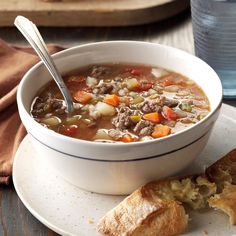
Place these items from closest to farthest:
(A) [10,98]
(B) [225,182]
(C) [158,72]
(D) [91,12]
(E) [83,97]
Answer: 1. (B) [225,182]
2. (E) [83,97]
3. (C) [158,72]
4. (A) [10,98]
5. (D) [91,12]

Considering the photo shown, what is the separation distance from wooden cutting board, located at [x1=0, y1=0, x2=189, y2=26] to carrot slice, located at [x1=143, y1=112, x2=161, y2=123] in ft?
4.08

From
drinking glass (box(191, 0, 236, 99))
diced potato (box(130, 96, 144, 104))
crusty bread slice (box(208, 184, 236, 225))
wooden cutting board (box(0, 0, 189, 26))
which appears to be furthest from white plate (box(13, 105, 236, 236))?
wooden cutting board (box(0, 0, 189, 26))

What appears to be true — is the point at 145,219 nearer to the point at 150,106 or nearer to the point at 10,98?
the point at 150,106

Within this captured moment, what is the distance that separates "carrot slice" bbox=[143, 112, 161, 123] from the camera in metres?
1.96

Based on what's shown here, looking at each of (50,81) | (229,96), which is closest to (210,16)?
(229,96)

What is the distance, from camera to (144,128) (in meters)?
1.91

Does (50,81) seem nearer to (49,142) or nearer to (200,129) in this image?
(49,142)

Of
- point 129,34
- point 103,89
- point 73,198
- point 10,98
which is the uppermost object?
point 103,89

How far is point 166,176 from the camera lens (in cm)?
188

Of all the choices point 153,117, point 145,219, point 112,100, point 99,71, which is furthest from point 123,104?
point 145,219

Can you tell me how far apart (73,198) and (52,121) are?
248 millimetres

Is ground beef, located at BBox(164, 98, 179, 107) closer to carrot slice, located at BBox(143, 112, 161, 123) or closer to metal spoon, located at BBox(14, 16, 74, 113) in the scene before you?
carrot slice, located at BBox(143, 112, 161, 123)

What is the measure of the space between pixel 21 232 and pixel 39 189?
0.14 meters

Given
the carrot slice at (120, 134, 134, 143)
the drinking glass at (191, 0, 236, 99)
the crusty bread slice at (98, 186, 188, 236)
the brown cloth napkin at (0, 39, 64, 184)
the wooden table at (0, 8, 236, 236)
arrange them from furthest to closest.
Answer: the wooden table at (0, 8, 236, 236)
the drinking glass at (191, 0, 236, 99)
the brown cloth napkin at (0, 39, 64, 184)
the carrot slice at (120, 134, 134, 143)
the crusty bread slice at (98, 186, 188, 236)
